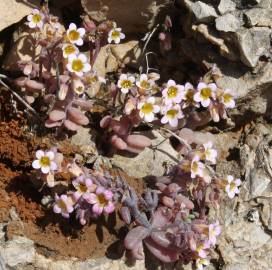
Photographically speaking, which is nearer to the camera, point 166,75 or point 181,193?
point 181,193

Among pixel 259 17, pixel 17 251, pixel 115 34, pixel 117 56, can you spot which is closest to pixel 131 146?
pixel 115 34

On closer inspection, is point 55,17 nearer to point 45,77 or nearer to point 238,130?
point 45,77

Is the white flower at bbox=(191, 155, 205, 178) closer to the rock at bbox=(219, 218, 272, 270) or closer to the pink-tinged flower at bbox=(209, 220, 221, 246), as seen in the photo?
the pink-tinged flower at bbox=(209, 220, 221, 246)

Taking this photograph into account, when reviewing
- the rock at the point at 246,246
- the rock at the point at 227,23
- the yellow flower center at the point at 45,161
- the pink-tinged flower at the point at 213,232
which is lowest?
the rock at the point at 246,246

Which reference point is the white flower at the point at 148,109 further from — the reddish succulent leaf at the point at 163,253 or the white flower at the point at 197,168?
the reddish succulent leaf at the point at 163,253

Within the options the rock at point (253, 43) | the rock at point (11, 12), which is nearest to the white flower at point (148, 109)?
the rock at point (253, 43)

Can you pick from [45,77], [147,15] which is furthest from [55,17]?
[147,15]
